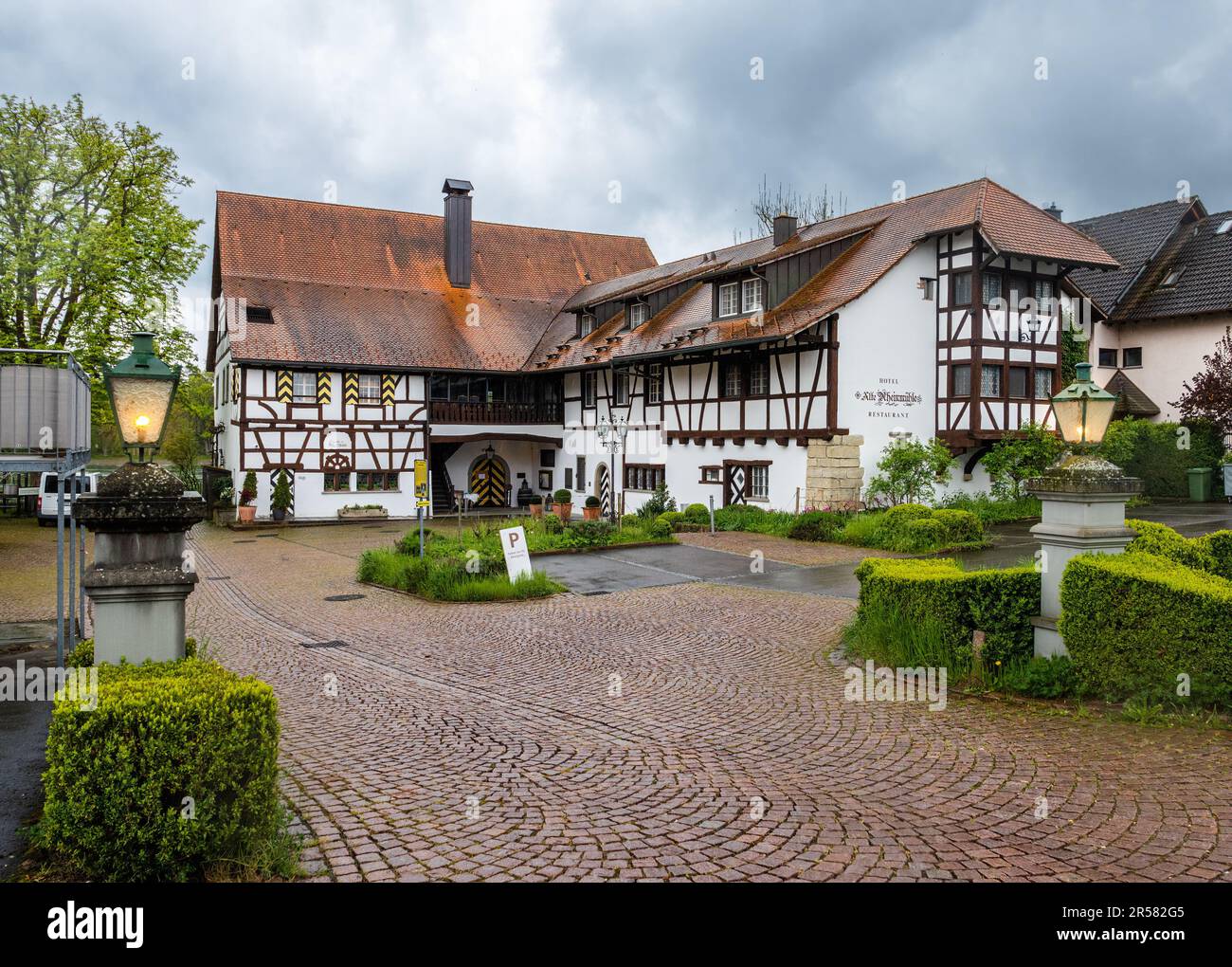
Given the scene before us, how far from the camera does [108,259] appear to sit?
2573cm

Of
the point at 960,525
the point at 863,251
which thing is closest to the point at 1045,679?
the point at 960,525

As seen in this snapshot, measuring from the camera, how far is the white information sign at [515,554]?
1445 centimetres

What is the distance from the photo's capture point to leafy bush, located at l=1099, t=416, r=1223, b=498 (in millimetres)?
27531

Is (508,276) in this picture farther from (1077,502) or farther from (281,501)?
(1077,502)

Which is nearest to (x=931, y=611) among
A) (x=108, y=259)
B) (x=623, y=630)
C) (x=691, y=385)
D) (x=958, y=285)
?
(x=623, y=630)

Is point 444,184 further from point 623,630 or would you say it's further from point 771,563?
point 623,630

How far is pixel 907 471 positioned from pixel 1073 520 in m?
15.3

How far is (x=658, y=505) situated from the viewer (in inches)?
1013

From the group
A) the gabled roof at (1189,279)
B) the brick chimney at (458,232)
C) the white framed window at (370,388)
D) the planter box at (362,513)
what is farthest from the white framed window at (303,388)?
the gabled roof at (1189,279)

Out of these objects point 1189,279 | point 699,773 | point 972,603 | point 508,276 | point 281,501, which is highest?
point 508,276

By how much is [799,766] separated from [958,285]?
68.2 feet

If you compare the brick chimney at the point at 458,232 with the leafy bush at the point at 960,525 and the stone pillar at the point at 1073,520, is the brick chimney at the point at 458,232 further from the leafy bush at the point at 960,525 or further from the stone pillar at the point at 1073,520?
the stone pillar at the point at 1073,520

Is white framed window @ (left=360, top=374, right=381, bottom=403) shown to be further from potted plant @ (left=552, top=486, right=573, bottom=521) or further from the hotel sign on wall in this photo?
the hotel sign on wall

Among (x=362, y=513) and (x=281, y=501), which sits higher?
(x=281, y=501)
